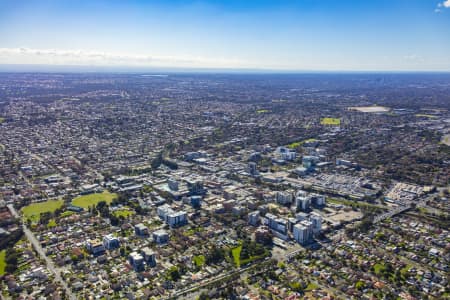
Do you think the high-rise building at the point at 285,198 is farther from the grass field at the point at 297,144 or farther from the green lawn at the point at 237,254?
the grass field at the point at 297,144

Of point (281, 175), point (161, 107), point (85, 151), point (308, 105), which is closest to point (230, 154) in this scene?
→ point (281, 175)

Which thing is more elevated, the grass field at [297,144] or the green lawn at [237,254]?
the green lawn at [237,254]

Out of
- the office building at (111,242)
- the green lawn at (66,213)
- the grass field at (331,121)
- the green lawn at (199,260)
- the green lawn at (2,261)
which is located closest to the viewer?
the green lawn at (2,261)

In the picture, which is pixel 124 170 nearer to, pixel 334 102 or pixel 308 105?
pixel 308 105

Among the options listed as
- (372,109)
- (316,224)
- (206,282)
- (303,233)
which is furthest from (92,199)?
(372,109)

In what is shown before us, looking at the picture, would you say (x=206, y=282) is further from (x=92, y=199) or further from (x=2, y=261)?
(x=92, y=199)

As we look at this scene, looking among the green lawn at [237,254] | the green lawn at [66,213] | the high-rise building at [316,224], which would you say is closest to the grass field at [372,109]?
the high-rise building at [316,224]
